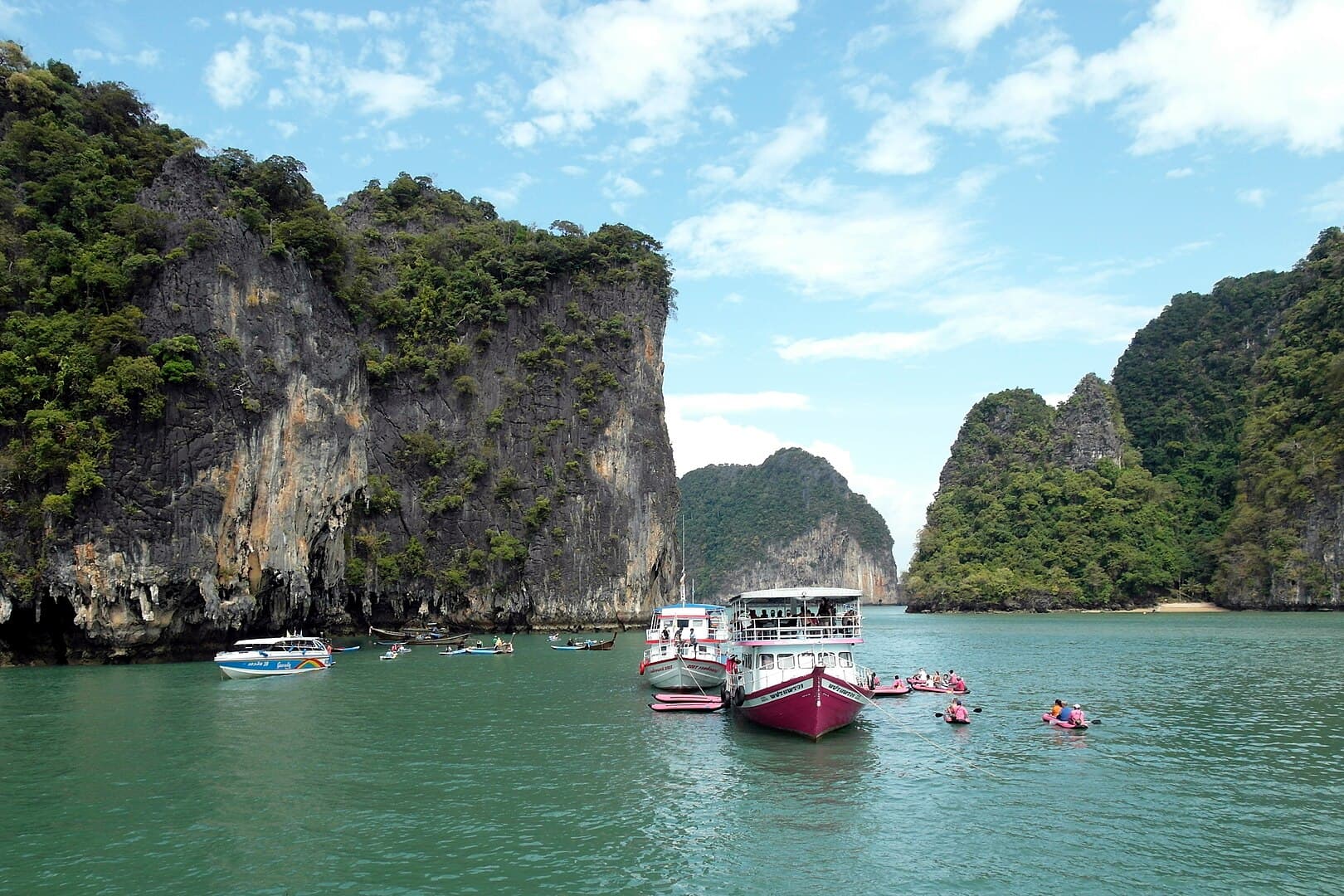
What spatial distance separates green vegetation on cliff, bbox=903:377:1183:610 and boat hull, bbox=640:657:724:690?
7551 centimetres

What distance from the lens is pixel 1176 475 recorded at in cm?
10294

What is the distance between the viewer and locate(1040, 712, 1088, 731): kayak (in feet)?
78.2

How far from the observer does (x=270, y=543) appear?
42.8 m

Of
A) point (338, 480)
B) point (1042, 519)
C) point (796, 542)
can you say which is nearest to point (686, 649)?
point (338, 480)

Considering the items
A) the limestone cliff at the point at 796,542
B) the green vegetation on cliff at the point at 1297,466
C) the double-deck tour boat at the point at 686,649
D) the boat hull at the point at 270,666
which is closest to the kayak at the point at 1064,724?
the double-deck tour boat at the point at 686,649

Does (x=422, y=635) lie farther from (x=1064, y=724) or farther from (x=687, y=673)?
(x=1064, y=724)

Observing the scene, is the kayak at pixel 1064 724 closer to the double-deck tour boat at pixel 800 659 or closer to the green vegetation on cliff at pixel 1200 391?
the double-deck tour boat at pixel 800 659

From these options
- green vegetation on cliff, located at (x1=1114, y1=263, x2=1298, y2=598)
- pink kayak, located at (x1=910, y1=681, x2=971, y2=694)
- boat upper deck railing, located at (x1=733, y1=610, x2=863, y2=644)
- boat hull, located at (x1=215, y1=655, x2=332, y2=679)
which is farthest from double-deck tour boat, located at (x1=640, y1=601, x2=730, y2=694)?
green vegetation on cliff, located at (x1=1114, y1=263, x2=1298, y2=598)

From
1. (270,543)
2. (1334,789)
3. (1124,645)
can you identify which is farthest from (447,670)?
(1124,645)

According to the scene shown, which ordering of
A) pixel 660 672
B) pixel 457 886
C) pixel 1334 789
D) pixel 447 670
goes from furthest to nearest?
pixel 447 670
pixel 660 672
pixel 1334 789
pixel 457 886

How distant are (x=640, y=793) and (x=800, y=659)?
8051 mm

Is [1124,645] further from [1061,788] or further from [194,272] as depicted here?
[194,272]

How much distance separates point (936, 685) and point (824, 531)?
15843 cm

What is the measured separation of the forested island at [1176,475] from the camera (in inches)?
3009
